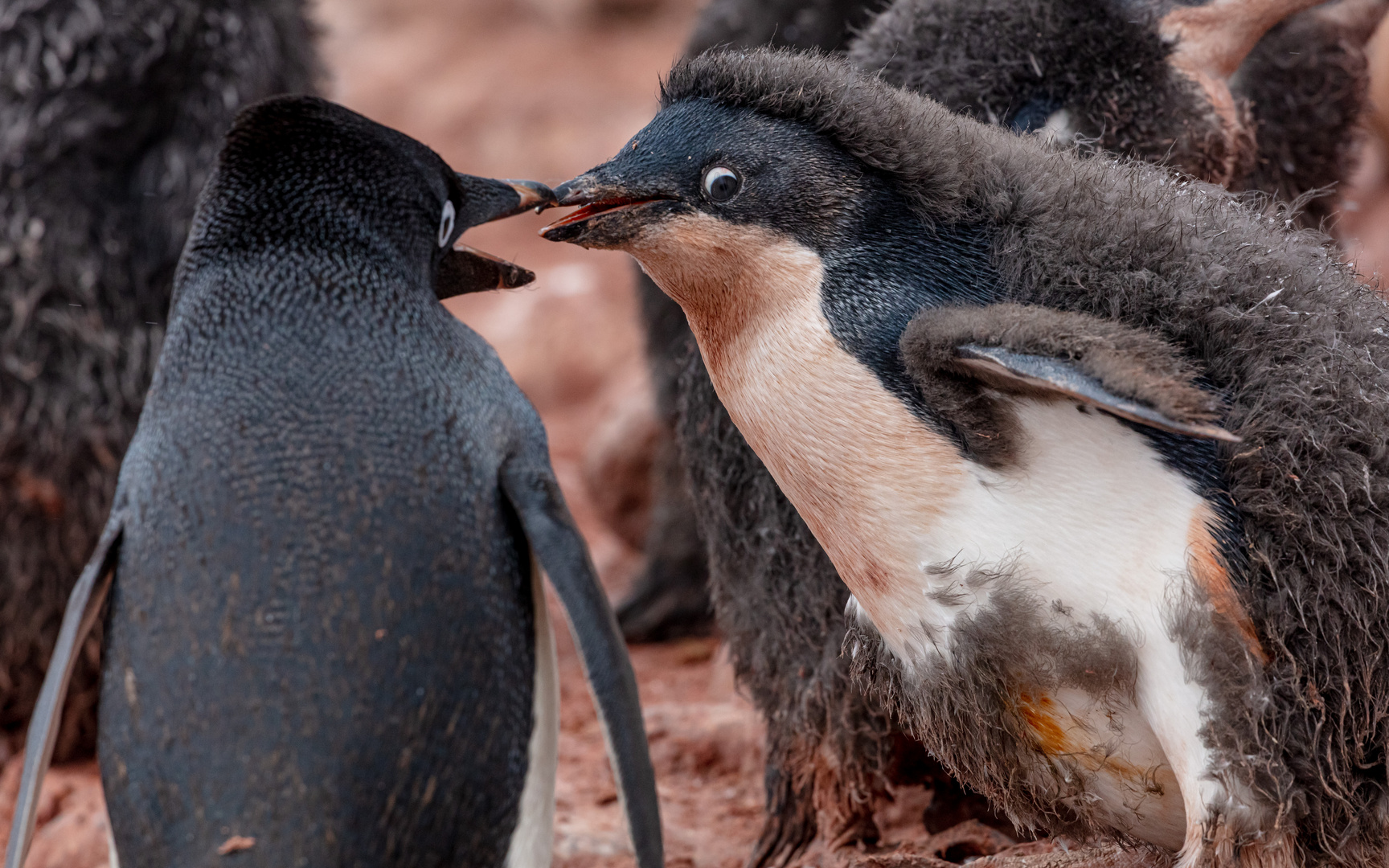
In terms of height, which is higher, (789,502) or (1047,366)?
(789,502)

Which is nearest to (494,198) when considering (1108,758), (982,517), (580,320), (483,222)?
(483,222)

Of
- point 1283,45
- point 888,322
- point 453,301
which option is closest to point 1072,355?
point 888,322

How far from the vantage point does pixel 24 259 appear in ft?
8.11

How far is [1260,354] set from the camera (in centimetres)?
132

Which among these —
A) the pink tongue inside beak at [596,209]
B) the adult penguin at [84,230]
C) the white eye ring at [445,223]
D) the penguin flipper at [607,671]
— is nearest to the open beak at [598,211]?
the pink tongue inside beak at [596,209]

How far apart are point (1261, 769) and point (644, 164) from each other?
0.83 metres

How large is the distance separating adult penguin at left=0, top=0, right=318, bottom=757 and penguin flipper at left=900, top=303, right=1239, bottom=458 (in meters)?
1.70

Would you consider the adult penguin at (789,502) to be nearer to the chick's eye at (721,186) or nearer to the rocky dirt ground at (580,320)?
the rocky dirt ground at (580,320)

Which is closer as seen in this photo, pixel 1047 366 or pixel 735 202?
pixel 1047 366

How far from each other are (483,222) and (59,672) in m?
0.66

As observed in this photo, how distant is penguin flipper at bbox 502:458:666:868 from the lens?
136cm

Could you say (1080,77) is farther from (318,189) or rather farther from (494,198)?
(318,189)

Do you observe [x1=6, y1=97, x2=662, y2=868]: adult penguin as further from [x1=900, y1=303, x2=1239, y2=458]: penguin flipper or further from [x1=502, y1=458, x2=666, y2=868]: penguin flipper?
[x1=900, y1=303, x2=1239, y2=458]: penguin flipper

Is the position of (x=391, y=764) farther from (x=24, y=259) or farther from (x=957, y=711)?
(x=24, y=259)
